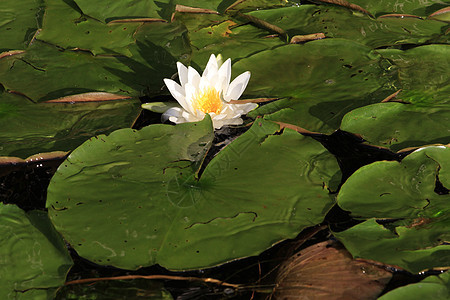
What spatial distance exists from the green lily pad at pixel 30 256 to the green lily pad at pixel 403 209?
941 mm

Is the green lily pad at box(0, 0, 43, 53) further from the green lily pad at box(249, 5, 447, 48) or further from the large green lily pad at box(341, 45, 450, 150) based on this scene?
the large green lily pad at box(341, 45, 450, 150)

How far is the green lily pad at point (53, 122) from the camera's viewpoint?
216 centimetres

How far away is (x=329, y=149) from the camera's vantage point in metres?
2.13

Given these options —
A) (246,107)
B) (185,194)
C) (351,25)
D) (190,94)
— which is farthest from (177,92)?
(351,25)

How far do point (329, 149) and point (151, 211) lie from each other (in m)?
0.81

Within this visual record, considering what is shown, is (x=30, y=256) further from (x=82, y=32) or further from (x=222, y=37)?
(x=222, y=37)

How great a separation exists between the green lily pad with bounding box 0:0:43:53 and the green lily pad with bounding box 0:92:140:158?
41 cm

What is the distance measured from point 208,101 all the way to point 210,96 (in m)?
0.03

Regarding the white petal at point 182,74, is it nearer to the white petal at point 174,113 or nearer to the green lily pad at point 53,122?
the white petal at point 174,113

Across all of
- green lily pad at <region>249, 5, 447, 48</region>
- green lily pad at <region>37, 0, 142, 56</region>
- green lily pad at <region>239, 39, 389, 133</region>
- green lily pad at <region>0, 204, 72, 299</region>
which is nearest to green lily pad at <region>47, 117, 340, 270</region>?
green lily pad at <region>0, 204, 72, 299</region>

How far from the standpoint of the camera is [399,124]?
2.15 metres

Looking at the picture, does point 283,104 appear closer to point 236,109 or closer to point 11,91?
point 236,109

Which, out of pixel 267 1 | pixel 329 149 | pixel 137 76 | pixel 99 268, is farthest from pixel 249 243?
pixel 267 1

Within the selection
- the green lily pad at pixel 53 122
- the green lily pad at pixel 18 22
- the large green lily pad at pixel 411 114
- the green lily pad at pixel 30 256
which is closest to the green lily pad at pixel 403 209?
the large green lily pad at pixel 411 114
